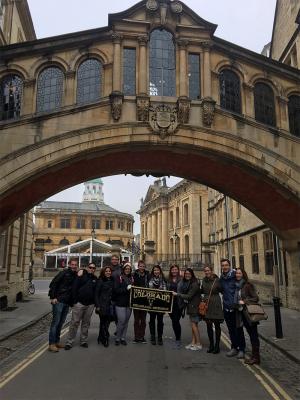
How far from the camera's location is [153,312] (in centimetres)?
925

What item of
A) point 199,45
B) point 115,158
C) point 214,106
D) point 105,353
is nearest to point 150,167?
point 115,158

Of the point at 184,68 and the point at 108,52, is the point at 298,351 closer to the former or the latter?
the point at 184,68

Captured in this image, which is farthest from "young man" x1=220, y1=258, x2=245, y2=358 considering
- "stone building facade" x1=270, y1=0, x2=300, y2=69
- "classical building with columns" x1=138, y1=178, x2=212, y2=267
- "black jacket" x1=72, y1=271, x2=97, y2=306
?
"classical building with columns" x1=138, y1=178, x2=212, y2=267

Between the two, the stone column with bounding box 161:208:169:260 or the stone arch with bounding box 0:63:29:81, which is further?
the stone column with bounding box 161:208:169:260

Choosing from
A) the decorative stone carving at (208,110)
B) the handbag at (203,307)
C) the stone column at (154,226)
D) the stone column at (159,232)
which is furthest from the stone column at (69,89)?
the stone column at (154,226)

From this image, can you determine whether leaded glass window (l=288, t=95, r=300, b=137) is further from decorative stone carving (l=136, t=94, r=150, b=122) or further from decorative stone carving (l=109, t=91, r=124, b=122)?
decorative stone carving (l=109, t=91, r=124, b=122)

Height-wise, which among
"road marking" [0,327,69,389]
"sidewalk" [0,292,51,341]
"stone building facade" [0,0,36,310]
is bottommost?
"road marking" [0,327,69,389]

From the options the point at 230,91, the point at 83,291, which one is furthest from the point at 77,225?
the point at 83,291

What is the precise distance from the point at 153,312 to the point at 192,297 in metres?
1.15

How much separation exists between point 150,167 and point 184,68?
428 cm

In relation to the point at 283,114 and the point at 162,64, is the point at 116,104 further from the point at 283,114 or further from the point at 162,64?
the point at 283,114

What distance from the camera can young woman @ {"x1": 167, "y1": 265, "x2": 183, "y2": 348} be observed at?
8969 millimetres

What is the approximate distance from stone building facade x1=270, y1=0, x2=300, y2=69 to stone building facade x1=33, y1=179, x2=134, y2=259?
57.2m

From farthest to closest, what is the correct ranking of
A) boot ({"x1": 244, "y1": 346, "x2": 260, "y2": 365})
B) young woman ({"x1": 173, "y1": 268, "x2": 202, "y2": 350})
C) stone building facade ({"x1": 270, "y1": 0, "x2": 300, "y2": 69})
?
stone building facade ({"x1": 270, "y1": 0, "x2": 300, "y2": 69}) → young woman ({"x1": 173, "y1": 268, "x2": 202, "y2": 350}) → boot ({"x1": 244, "y1": 346, "x2": 260, "y2": 365})
